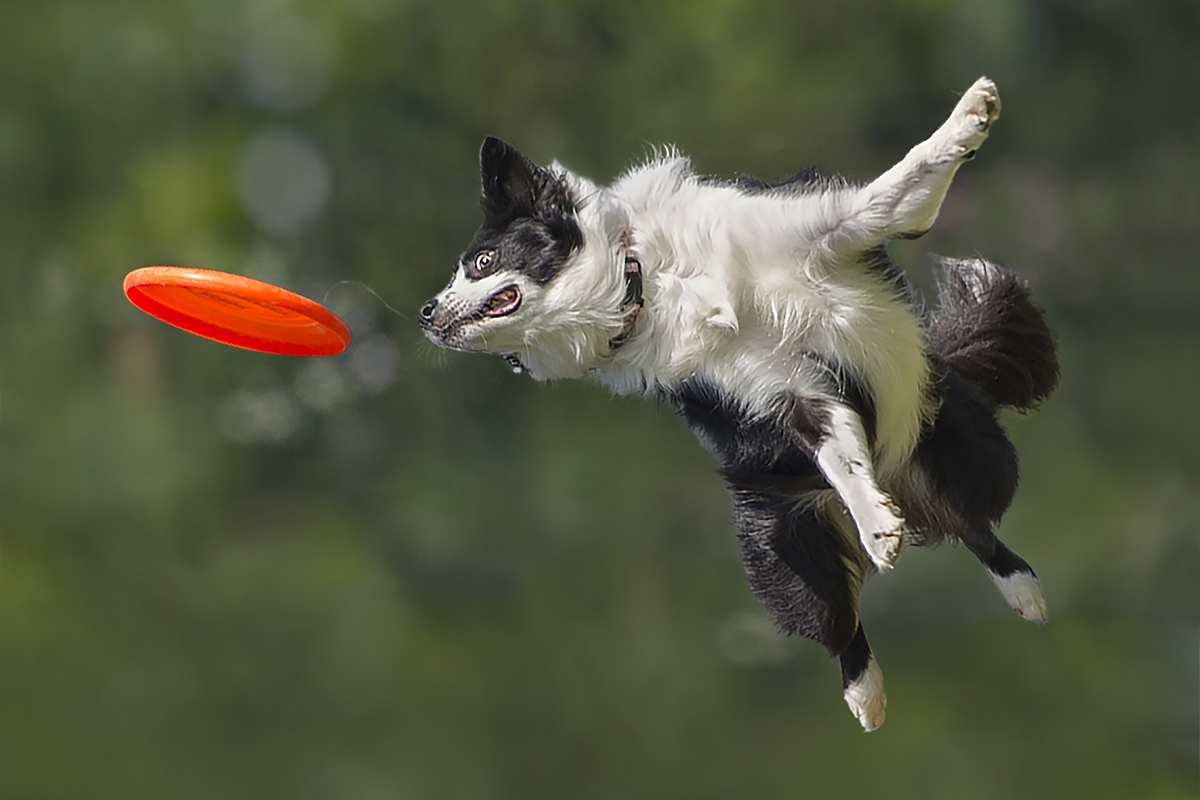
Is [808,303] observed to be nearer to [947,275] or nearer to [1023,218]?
[947,275]

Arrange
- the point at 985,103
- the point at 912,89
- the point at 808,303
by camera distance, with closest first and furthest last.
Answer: the point at 985,103 < the point at 808,303 < the point at 912,89

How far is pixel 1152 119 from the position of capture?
→ 253 cm

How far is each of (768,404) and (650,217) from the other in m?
0.29

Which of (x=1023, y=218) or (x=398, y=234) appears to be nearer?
(x=1023, y=218)

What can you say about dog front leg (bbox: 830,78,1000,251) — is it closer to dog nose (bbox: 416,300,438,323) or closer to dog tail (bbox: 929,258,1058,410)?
dog tail (bbox: 929,258,1058,410)

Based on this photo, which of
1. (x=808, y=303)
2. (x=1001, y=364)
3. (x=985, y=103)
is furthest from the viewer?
(x=1001, y=364)

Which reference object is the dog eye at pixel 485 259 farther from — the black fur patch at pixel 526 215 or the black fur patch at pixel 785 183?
the black fur patch at pixel 785 183

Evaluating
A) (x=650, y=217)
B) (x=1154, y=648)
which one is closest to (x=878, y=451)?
(x=650, y=217)

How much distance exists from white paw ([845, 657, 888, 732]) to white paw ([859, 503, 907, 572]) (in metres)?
0.43

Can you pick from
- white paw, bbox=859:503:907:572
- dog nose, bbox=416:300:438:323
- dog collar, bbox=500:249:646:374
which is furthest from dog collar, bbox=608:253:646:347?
white paw, bbox=859:503:907:572

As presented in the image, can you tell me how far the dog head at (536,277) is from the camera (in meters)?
Answer: 1.33

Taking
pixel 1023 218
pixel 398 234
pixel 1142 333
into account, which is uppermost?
pixel 398 234

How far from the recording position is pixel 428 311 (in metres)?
1.36

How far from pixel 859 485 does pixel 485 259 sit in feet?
1.83
